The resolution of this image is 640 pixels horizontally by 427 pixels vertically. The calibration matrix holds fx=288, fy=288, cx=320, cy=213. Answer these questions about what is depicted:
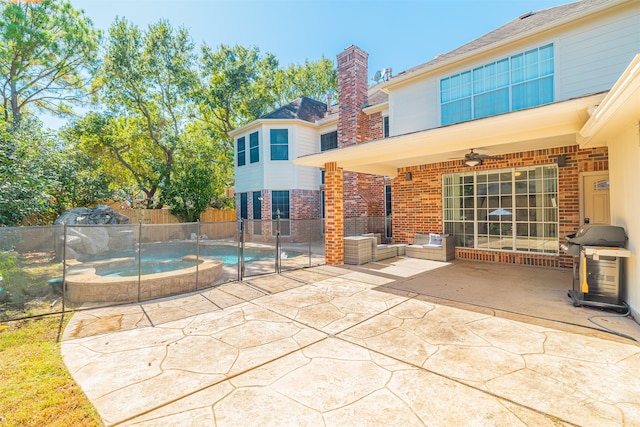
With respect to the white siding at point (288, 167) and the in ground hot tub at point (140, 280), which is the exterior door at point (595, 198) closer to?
the in ground hot tub at point (140, 280)

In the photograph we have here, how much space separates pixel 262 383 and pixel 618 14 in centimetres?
991

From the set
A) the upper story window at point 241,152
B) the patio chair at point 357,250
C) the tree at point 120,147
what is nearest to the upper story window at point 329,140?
the upper story window at point 241,152

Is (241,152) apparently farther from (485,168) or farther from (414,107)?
(485,168)

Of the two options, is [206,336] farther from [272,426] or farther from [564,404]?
[564,404]

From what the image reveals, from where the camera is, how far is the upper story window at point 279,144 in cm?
1485

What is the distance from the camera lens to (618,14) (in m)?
6.30

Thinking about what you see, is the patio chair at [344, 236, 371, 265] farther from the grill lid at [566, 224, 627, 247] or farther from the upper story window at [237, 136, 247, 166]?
the upper story window at [237, 136, 247, 166]

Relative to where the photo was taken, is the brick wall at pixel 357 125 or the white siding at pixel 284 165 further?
the white siding at pixel 284 165

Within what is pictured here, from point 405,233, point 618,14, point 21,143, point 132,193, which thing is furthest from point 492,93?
point 132,193

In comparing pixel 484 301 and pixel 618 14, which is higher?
pixel 618 14

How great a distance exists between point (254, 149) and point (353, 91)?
6167mm

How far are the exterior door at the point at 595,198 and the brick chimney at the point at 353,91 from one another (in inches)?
295

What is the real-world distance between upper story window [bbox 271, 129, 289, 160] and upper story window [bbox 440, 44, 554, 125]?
8.18 metres

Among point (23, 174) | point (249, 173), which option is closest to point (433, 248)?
point (23, 174)
